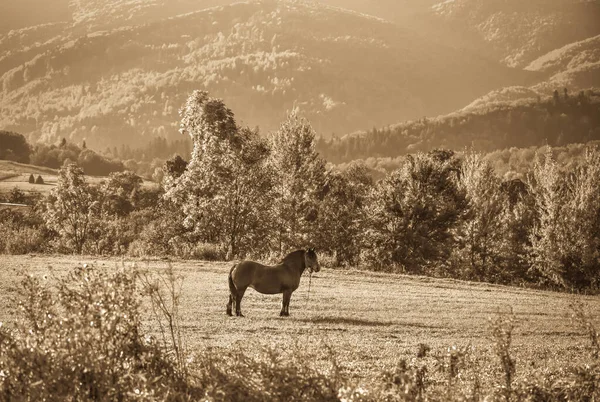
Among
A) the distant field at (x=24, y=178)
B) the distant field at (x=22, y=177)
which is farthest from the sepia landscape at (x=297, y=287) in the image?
the distant field at (x=22, y=177)

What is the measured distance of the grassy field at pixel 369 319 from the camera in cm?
1510

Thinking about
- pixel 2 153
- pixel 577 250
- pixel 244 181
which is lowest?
pixel 577 250

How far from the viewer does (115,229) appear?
7062 centimetres

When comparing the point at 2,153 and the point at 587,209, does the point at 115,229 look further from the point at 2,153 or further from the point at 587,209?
the point at 2,153

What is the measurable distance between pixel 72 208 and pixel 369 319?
148ft

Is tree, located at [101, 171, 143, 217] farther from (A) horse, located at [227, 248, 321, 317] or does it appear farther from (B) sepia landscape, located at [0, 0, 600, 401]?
(A) horse, located at [227, 248, 321, 317]

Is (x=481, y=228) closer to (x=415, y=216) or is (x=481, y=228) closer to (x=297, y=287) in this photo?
(x=415, y=216)

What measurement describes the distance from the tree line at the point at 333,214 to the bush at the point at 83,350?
31105 millimetres

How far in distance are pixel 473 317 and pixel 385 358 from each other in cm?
963

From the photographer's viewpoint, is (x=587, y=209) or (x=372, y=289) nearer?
(x=372, y=289)

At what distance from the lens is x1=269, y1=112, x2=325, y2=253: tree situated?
5328 centimetres

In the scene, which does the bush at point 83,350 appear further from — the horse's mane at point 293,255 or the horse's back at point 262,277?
the horse's mane at point 293,255

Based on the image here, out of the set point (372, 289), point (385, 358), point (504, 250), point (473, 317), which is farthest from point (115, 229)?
point (385, 358)

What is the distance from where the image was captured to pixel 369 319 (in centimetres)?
2086
